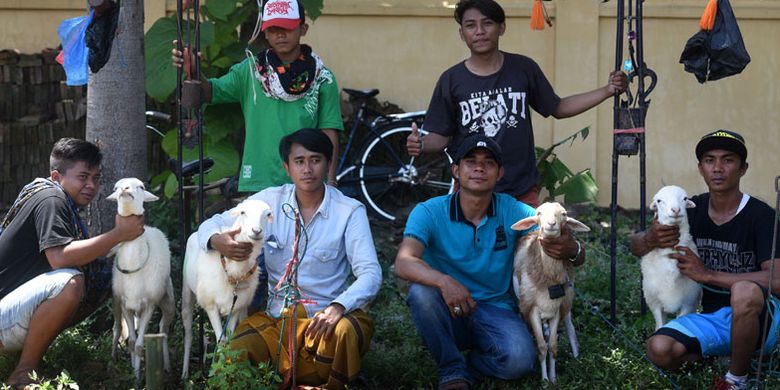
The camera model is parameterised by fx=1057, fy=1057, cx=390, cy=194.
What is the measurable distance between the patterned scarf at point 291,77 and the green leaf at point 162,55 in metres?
1.67

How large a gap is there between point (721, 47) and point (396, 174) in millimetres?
4182

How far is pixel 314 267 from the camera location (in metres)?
5.66

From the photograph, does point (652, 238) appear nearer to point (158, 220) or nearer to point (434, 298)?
point (434, 298)

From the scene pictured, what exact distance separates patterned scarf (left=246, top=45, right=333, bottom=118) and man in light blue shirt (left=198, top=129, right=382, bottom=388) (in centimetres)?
44

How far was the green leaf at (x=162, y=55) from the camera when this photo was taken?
7684 millimetres

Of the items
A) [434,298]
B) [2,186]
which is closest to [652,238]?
[434,298]

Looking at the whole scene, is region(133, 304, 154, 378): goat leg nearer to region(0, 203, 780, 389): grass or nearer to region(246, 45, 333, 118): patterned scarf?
region(0, 203, 780, 389): grass

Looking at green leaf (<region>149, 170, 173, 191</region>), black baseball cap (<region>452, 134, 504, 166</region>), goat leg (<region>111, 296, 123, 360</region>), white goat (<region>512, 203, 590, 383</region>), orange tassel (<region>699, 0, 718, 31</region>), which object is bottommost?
goat leg (<region>111, 296, 123, 360</region>)

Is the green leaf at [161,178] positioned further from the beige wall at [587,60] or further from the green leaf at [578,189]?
the green leaf at [578,189]

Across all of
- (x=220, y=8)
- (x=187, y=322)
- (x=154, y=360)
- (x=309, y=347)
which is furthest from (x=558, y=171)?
(x=154, y=360)

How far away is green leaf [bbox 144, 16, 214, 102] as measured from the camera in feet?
25.2

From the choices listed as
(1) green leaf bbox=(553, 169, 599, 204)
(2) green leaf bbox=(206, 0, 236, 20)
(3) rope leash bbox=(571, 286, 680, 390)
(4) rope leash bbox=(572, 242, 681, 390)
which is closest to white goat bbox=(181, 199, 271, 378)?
(3) rope leash bbox=(571, 286, 680, 390)

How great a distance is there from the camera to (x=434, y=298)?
5539 millimetres

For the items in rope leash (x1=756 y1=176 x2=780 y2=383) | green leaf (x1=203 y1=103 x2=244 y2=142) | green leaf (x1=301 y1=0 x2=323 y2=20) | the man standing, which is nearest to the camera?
rope leash (x1=756 y1=176 x2=780 y2=383)
